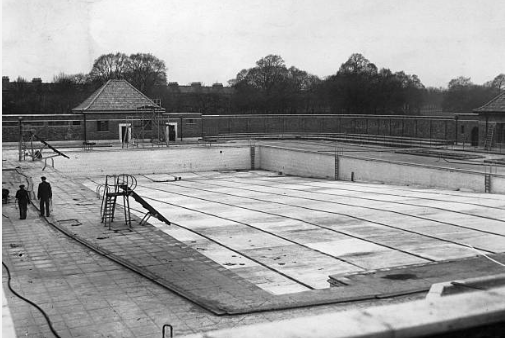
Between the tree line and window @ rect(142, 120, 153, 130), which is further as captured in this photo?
the tree line

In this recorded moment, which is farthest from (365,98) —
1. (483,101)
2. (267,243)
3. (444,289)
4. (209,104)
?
(444,289)

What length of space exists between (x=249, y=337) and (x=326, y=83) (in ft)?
210

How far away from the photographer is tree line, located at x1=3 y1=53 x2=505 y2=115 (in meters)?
54.6

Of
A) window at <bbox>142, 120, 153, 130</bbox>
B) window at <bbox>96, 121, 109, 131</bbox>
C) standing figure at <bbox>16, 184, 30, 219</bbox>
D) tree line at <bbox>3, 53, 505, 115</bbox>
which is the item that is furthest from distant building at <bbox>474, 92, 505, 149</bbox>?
standing figure at <bbox>16, 184, 30, 219</bbox>

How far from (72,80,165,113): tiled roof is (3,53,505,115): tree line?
11895 mm

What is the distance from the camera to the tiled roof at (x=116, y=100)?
134 ft

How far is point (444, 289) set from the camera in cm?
337

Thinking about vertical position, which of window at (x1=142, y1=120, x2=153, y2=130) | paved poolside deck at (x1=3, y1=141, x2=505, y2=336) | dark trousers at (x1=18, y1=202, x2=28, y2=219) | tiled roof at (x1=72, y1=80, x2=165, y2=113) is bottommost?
paved poolside deck at (x1=3, y1=141, x2=505, y2=336)

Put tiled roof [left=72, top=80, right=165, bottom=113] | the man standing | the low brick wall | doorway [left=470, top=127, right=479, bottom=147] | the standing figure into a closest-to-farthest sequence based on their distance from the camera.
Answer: the standing figure
the man standing
the low brick wall
doorway [left=470, top=127, right=479, bottom=147]
tiled roof [left=72, top=80, right=165, bottom=113]

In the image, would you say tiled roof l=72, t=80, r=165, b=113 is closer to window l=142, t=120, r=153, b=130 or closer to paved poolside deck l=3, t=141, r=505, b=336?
window l=142, t=120, r=153, b=130

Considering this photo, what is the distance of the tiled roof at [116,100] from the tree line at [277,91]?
11.9 metres

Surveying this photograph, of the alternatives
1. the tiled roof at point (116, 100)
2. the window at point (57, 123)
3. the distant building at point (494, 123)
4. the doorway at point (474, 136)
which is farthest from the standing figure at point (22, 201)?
the doorway at point (474, 136)

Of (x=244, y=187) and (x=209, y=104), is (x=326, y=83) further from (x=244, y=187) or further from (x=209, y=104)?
(x=244, y=187)

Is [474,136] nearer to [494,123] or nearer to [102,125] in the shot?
A: [494,123]
